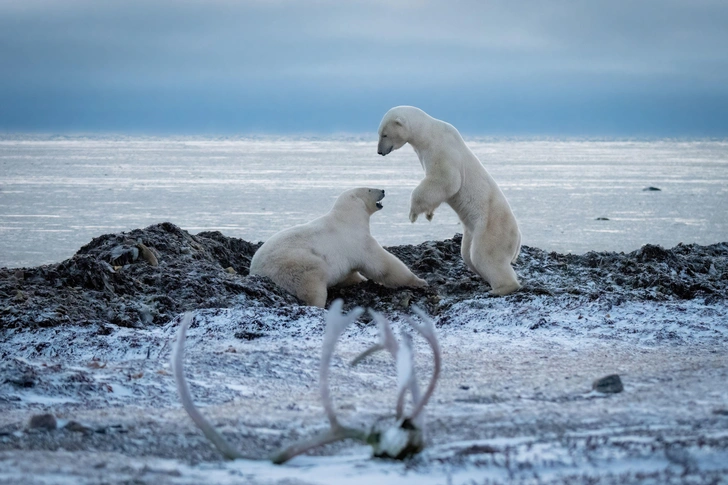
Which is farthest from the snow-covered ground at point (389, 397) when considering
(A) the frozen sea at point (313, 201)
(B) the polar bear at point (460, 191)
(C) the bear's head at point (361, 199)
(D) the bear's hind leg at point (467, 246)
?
(A) the frozen sea at point (313, 201)

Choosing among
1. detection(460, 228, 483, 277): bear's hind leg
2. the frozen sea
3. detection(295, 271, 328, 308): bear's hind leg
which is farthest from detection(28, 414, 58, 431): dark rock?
the frozen sea

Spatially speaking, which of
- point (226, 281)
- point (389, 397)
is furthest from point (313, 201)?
point (389, 397)

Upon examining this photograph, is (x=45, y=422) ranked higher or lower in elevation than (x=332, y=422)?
lower

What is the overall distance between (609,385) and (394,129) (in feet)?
11.5

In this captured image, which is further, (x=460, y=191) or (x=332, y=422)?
(x=460, y=191)

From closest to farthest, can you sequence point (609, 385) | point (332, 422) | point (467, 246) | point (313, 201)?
point (332, 422)
point (609, 385)
point (467, 246)
point (313, 201)

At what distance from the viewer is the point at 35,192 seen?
1761 cm

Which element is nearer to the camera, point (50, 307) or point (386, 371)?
point (386, 371)

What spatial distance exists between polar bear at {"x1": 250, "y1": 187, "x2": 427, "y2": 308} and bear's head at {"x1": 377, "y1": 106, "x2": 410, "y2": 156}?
1.86ft

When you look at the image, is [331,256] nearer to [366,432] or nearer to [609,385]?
[609,385]

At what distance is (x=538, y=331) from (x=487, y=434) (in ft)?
8.36

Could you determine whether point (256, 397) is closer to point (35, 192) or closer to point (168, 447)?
point (168, 447)

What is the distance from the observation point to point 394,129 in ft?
22.1

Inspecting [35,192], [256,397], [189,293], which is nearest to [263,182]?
[35,192]
